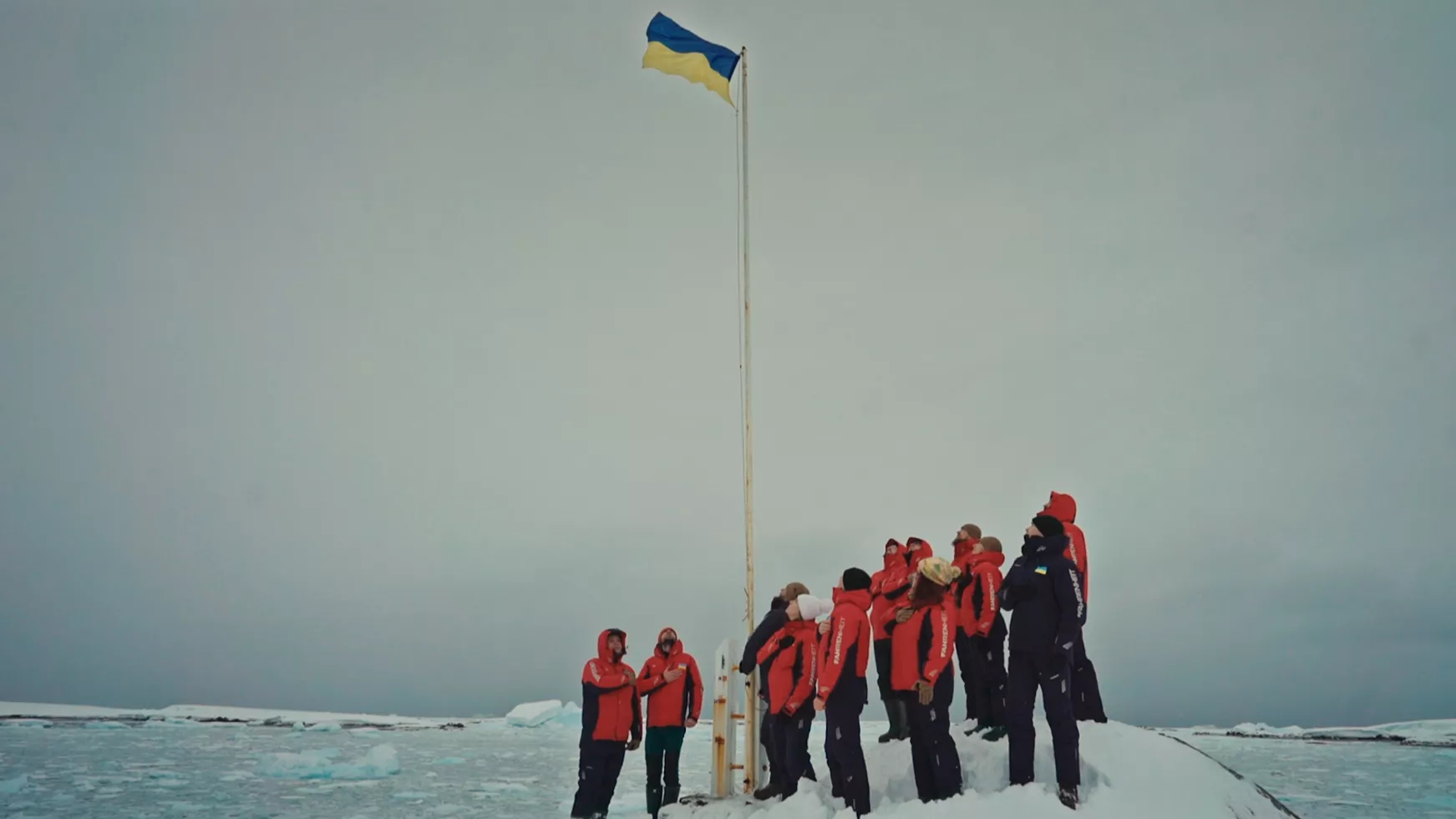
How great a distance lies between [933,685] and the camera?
7008 millimetres

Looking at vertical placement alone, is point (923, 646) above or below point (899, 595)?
below

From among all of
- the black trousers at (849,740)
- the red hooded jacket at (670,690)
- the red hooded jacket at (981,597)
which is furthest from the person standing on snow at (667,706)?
the red hooded jacket at (981,597)

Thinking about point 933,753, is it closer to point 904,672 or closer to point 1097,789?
point 904,672

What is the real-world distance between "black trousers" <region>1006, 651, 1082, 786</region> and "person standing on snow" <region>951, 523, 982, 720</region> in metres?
1.34

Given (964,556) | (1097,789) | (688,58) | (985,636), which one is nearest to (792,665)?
(985,636)

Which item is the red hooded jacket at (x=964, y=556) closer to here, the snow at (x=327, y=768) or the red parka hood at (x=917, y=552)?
the red parka hood at (x=917, y=552)

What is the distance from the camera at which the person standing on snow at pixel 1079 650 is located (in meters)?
7.68

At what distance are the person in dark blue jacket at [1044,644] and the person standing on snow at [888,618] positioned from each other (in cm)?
140

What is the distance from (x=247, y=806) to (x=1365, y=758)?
5695 cm

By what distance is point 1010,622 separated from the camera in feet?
22.5

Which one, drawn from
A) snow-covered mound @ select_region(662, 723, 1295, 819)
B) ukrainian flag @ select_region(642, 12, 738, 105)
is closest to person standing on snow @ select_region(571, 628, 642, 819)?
snow-covered mound @ select_region(662, 723, 1295, 819)

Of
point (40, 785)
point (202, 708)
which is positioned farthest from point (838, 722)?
point (202, 708)

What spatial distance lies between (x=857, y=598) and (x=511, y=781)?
20.1 metres

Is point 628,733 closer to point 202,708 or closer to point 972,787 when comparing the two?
point 972,787
